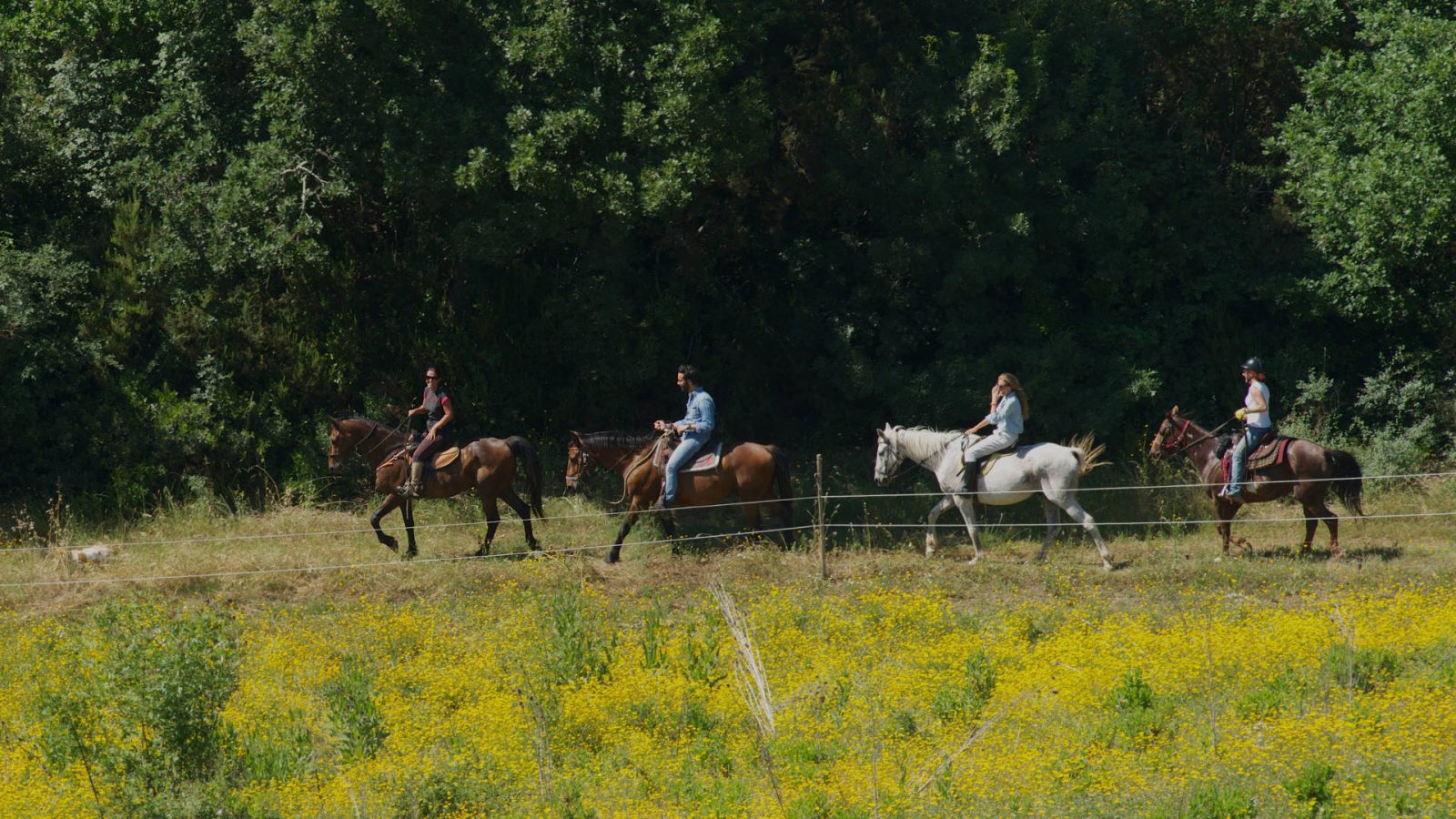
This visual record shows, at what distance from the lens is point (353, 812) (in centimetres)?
937

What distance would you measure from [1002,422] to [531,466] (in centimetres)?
554

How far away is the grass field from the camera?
935 centimetres

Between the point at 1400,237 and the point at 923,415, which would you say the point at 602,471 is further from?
the point at 1400,237

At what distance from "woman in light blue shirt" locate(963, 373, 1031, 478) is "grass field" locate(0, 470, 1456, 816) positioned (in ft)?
3.81

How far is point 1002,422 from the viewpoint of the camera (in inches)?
633

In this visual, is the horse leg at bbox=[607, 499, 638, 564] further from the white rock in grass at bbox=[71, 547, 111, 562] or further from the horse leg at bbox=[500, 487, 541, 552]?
the white rock in grass at bbox=[71, 547, 111, 562]

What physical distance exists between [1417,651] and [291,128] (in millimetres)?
14501

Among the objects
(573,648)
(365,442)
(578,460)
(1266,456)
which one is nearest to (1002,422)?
(1266,456)

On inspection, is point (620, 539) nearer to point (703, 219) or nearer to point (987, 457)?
point (987, 457)

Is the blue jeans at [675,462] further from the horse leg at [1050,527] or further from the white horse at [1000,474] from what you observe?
the horse leg at [1050,527]

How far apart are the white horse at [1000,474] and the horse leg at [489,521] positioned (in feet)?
15.1

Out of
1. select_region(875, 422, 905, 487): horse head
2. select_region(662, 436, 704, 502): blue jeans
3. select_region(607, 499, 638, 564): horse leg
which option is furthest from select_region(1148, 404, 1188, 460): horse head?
select_region(607, 499, 638, 564): horse leg

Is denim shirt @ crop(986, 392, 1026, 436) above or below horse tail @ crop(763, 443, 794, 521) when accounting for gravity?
above

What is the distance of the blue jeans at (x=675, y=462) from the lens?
1638 cm
